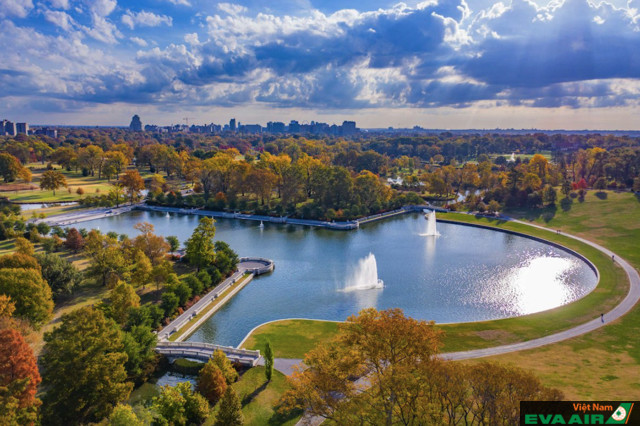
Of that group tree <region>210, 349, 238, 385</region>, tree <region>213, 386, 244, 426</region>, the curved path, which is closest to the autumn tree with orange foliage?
tree <region>213, 386, 244, 426</region>

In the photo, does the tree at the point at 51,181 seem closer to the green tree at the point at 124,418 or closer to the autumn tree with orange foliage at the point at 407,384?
the green tree at the point at 124,418

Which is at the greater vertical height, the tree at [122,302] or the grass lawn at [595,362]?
the tree at [122,302]

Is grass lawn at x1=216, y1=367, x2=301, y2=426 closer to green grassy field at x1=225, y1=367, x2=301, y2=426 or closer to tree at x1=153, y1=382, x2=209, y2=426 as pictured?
green grassy field at x1=225, y1=367, x2=301, y2=426

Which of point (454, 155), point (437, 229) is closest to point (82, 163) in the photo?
point (437, 229)

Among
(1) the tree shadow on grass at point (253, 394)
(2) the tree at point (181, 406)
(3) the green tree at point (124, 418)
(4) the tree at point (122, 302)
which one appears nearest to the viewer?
(3) the green tree at point (124, 418)

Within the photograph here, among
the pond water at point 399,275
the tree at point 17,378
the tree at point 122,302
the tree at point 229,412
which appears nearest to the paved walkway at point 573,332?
the pond water at point 399,275

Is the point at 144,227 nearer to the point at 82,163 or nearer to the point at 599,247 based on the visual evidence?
the point at 599,247

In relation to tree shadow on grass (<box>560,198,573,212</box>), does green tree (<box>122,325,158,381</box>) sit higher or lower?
lower
